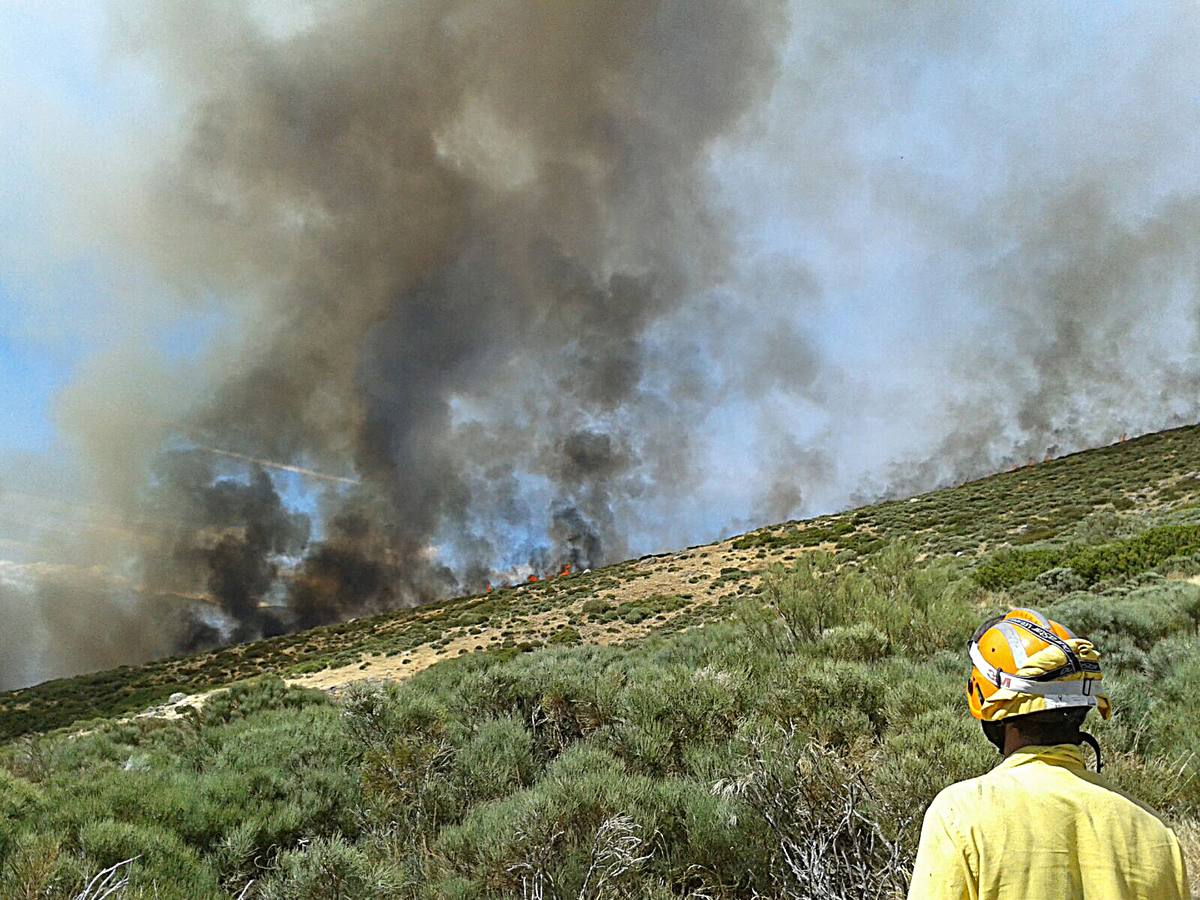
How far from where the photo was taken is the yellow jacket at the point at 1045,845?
4.98ft

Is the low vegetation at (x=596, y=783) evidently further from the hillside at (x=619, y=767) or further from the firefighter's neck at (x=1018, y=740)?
the firefighter's neck at (x=1018, y=740)

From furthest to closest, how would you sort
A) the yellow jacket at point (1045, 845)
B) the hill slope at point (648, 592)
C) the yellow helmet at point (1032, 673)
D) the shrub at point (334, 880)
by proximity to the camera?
the hill slope at point (648, 592), the shrub at point (334, 880), the yellow helmet at point (1032, 673), the yellow jacket at point (1045, 845)

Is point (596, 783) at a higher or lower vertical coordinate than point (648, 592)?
lower

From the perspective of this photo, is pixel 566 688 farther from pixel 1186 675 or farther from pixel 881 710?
pixel 1186 675

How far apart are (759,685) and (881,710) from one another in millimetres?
1684

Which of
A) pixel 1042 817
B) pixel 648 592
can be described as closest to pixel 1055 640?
pixel 1042 817

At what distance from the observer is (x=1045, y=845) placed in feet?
5.01

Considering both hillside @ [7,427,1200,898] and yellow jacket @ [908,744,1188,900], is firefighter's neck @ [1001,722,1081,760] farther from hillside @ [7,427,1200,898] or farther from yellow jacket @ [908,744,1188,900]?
hillside @ [7,427,1200,898]

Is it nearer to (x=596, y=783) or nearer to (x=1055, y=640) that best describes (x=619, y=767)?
(x=596, y=783)

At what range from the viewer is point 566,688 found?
7.51 meters

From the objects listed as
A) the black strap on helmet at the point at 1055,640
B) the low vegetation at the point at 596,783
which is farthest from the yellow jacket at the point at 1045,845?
the low vegetation at the point at 596,783

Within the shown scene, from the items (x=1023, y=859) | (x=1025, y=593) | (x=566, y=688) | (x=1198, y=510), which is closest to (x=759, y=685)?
(x=566, y=688)

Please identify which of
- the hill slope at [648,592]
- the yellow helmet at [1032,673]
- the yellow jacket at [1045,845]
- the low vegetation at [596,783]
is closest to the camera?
the yellow jacket at [1045,845]

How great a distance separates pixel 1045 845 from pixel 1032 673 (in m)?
0.40
